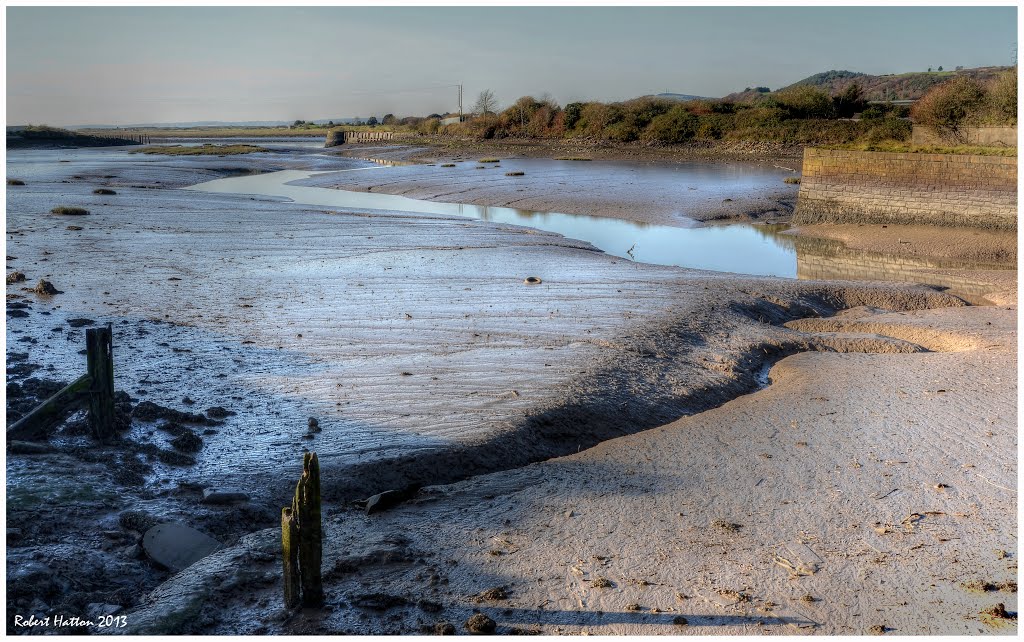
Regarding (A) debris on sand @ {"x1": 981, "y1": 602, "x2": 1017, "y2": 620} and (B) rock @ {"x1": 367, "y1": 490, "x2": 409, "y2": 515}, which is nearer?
(A) debris on sand @ {"x1": 981, "y1": 602, "x2": 1017, "y2": 620}

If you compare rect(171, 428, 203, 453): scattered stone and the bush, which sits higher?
the bush

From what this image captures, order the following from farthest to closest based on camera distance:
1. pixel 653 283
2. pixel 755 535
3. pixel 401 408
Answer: pixel 653 283, pixel 401 408, pixel 755 535

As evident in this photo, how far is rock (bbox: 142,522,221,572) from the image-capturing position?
4.70m

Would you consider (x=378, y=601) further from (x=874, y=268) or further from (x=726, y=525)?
(x=874, y=268)

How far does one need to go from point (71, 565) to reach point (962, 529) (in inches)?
196

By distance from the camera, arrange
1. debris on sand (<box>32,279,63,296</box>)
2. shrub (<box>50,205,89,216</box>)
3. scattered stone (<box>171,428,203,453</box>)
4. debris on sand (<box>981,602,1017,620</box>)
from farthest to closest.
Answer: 1. shrub (<box>50,205,89,216</box>)
2. debris on sand (<box>32,279,63,296</box>)
3. scattered stone (<box>171,428,203,453</box>)
4. debris on sand (<box>981,602,1017,620</box>)

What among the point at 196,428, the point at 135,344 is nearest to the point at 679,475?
the point at 196,428

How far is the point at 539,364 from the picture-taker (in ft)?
26.8

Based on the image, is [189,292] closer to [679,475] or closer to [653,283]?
[653,283]

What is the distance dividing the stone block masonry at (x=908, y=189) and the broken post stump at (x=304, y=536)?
17307mm

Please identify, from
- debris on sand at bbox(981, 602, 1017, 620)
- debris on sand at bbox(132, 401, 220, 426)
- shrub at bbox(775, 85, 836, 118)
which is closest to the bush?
shrub at bbox(775, 85, 836, 118)

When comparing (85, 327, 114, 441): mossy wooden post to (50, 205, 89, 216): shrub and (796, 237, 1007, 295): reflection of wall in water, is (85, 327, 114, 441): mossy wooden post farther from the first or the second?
(50, 205, 89, 216): shrub

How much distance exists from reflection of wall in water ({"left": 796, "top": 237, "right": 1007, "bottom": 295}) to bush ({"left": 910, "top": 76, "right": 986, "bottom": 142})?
37.6 ft

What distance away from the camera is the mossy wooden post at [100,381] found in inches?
227
